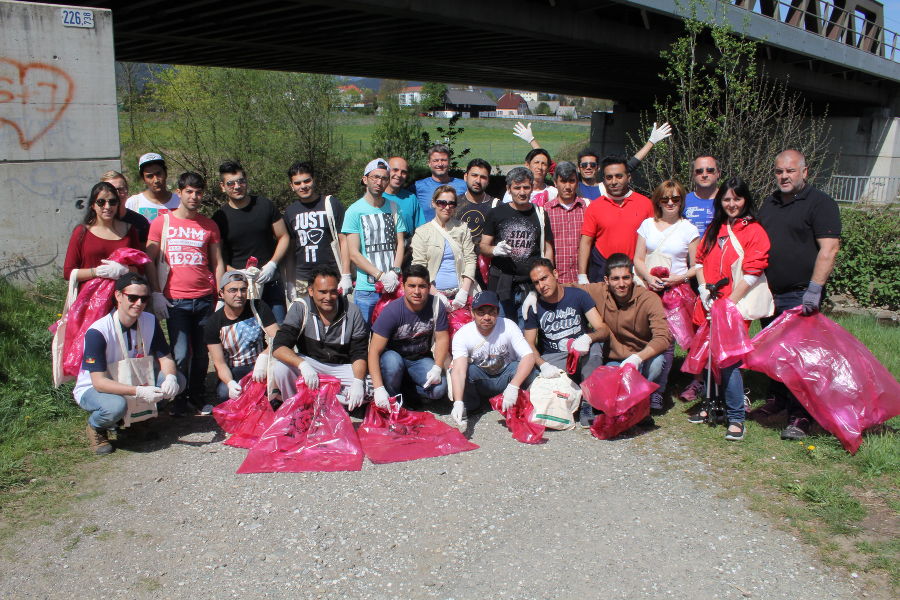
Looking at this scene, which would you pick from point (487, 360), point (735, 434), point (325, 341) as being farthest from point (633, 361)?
point (325, 341)

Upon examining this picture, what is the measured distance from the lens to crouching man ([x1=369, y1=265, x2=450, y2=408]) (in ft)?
16.5

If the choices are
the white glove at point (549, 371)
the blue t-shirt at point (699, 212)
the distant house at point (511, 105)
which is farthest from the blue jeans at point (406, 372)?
the distant house at point (511, 105)

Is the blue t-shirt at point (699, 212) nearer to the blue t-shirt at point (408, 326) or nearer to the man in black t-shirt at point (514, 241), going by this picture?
the man in black t-shirt at point (514, 241)

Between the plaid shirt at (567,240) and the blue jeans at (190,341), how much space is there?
283cm

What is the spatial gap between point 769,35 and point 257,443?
17078 millimetres

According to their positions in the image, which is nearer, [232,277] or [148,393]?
[148,393]

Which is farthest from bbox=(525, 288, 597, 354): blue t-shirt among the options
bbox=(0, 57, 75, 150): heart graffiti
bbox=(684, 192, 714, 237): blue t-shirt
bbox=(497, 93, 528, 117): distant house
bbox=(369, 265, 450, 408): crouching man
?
bbox=(497, 93, 528, 117): distant house

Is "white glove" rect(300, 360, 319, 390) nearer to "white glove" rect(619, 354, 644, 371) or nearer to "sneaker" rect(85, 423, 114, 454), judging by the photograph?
"sneaker" rect(85, 423, 114, 454)

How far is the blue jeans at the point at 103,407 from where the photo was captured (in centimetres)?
448

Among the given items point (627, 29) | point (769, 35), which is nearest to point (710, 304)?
point (627, 29)

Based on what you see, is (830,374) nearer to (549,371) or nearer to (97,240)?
(549,371)

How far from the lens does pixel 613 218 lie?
560 centimetres

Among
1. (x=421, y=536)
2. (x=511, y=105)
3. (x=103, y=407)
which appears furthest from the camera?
(x=511, y=105)

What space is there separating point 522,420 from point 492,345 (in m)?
0.60
